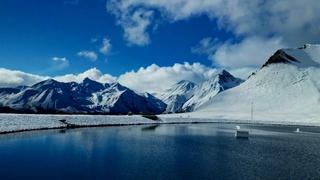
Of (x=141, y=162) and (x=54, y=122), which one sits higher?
(x=54, y=122)

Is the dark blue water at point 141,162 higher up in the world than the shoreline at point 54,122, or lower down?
lower down

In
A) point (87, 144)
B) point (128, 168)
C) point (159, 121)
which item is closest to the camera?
point (128, 168)

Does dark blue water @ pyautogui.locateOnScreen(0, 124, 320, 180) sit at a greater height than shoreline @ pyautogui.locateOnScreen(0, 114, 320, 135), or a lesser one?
lesser

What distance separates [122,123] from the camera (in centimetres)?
11800

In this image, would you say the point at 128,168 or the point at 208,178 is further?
the point at 128,168

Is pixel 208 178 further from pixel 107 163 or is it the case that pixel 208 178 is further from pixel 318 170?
pixel 318 170

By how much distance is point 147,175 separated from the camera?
33.7 meters

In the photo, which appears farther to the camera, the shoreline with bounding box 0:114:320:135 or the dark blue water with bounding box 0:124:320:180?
the shoreline with bounding box 0:114:320:135

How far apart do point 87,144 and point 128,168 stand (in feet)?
66.8

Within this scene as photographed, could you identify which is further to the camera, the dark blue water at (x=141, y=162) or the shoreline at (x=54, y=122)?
the shoreline at (x=54, y=122)

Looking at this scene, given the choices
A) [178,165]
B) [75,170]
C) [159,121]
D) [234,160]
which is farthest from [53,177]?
[159,121]

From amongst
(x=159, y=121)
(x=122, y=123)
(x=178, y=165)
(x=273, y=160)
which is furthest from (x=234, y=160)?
(x=159, y=121)

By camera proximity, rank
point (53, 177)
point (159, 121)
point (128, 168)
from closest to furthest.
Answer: point (53, 177)
point (128, 168)
point (159, 121)

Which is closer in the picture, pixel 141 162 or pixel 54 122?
pixel 141 162
